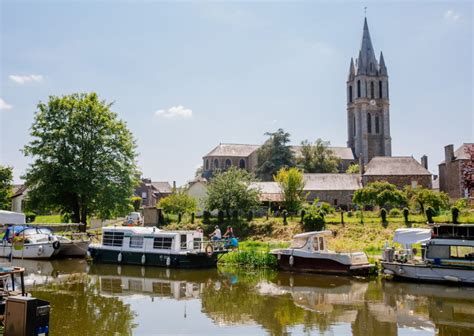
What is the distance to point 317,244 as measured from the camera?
26.0 m

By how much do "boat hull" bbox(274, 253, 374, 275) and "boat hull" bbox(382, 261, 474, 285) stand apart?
1.34m

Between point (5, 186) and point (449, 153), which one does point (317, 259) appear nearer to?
point (449, 153)

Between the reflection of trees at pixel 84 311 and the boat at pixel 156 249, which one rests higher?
the boat at pixel 156 249

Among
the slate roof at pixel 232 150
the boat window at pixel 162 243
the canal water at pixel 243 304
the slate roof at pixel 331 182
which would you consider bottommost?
the canal water at pixel 243 304

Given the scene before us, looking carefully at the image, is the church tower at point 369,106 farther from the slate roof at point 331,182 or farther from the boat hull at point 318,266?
the boat hull at point 318,266

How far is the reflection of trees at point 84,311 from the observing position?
44.0 ft

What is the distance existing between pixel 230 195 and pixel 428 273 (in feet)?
73.1

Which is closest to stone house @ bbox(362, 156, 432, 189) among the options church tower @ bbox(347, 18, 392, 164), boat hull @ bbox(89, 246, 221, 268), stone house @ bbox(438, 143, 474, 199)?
stone house @ bbox(438, 143, 474, 199)

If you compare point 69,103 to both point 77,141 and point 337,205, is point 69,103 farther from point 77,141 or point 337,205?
point 337,205

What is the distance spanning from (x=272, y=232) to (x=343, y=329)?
2419 cm

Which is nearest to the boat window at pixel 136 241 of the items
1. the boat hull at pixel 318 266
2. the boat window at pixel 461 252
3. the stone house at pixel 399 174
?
the boat hull at pixel 318 266

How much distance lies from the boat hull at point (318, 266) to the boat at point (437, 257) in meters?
1.34

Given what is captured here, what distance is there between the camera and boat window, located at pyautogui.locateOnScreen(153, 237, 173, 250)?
27781 mm

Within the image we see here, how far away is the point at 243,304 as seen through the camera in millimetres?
17500
